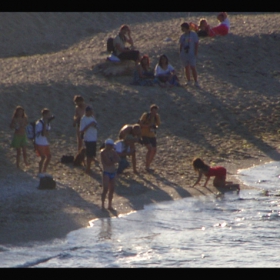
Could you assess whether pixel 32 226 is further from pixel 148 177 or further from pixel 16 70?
pixel 16 70

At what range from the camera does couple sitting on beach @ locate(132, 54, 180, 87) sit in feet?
64.1

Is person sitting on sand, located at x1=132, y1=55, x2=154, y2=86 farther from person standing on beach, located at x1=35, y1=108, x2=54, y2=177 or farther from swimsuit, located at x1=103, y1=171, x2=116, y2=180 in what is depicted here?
swimsuit, located at x1=103, y1=171, x2=116, y2=180

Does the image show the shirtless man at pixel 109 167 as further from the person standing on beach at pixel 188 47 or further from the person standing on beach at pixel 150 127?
the person standing on beach at pixel 188 47

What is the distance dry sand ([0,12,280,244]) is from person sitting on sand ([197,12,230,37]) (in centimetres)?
27

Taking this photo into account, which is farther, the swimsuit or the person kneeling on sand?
the person kneeling on sand

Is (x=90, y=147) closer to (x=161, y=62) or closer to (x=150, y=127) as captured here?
(x=150, y=127)

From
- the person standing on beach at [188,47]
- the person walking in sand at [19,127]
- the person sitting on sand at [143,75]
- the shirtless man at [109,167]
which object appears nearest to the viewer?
the shirtless man at [109,167]

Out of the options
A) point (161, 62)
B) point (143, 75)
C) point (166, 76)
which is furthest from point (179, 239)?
point (143, 75)

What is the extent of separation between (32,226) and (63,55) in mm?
11718

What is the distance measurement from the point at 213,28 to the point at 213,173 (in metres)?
10.5

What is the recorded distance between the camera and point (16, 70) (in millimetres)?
20516

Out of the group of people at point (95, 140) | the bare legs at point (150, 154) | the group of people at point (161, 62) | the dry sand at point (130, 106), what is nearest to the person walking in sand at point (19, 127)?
the group of people at point (95, 140)

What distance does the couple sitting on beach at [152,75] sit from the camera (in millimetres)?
19547

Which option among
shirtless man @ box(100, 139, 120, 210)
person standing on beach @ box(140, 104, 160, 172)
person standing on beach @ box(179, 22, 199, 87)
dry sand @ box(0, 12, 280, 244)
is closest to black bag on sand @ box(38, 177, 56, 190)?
dry sand @ box(0, 12, 280, 244)
